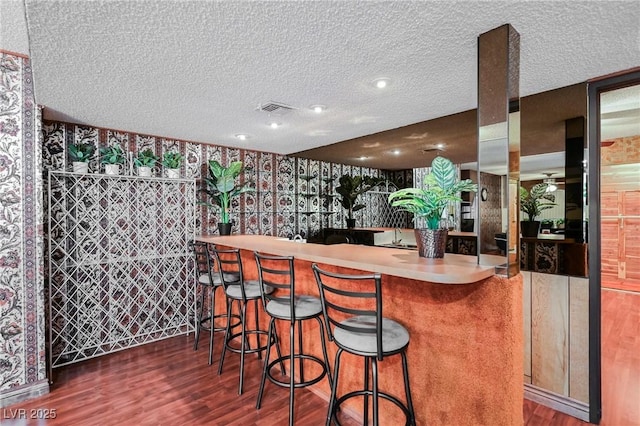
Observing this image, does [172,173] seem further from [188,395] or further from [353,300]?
[353,300]

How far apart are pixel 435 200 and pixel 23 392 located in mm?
3363

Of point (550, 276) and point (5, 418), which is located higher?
point (550, 276)

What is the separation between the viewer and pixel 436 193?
1.88 meters

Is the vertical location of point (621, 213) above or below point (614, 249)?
above

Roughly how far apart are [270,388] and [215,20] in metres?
2.59

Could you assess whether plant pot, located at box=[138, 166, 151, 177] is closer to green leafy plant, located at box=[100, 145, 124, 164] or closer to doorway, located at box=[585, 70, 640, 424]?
green leafy plant, located at box=[100, 145, 124, 164]

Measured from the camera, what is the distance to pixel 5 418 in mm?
2217

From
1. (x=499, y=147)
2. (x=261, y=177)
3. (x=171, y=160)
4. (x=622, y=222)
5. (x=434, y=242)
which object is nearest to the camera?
(x=499, y=147)

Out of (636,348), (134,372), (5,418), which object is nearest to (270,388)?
(134,372)

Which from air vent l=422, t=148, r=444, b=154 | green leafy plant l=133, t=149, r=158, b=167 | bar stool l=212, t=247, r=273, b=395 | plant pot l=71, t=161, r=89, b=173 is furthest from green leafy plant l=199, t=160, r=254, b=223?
air vent l=422, t=148, r=444, b=154

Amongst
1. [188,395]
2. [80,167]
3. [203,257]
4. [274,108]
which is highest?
[274,108]

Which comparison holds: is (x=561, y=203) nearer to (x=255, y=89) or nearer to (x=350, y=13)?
(x=350, y=13)

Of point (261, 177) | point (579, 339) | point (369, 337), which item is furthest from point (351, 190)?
point (369, 337)

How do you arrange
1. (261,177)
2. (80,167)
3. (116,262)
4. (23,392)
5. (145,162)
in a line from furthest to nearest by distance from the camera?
(261,177) < (145,162) < (116,262) < (80,167) < (23,392)
